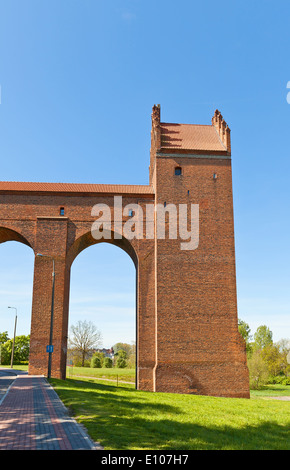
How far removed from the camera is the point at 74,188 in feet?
86.9

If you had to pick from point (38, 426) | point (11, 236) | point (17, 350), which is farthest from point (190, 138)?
point (17, 350)

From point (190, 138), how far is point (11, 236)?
14420mm

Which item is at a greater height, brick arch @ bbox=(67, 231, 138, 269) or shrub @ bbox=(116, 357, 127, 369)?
brick arch @ bbox=(67, 231, 138, 269)

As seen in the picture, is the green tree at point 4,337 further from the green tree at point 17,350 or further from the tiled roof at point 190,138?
the tiled roof at point 190,138

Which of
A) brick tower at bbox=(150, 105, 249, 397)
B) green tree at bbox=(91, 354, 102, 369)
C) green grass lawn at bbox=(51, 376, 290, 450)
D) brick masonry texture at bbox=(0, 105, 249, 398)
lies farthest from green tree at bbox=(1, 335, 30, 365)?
green grass lawn at bbox=(51, 376, 290, 450)

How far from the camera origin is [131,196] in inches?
1038

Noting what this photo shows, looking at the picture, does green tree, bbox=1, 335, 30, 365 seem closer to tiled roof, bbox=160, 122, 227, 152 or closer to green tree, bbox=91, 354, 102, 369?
green tree, bbox=91, 354, 102, 369

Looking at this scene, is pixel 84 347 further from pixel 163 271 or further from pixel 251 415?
pixel 251 415

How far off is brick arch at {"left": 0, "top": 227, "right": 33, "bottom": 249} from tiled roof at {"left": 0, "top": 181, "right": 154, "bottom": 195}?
2.68m

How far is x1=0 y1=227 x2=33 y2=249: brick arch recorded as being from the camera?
2565 centimetres

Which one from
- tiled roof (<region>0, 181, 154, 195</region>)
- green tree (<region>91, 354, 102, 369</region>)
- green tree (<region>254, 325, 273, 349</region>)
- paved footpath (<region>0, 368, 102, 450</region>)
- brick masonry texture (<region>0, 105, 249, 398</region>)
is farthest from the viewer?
green tree (<region>254, 325, 273, 349</region>)

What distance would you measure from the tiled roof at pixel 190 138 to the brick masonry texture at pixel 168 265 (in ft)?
0.37

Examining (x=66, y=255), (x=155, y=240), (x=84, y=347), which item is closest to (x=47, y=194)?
(x=66, y=255)

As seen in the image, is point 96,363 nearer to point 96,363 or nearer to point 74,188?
point 96,363
